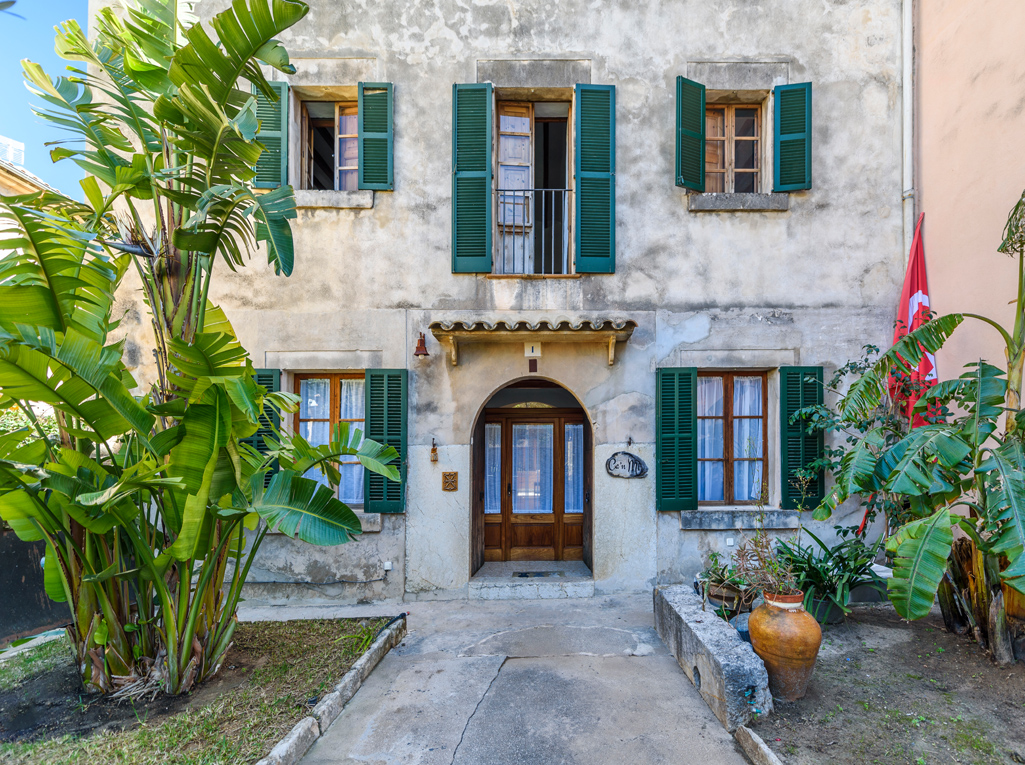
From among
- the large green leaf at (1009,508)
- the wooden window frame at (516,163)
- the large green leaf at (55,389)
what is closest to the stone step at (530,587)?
the large green leaf at (1009,508)

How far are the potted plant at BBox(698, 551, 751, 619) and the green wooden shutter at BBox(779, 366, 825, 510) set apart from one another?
1802mm

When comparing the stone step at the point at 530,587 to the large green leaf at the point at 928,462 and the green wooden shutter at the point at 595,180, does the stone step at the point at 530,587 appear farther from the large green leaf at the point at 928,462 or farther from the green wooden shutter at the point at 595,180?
the green wooden shutter at the point at 595,180

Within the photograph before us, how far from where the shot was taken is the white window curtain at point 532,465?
25.1 ft

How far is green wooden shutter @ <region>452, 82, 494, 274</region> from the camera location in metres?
6.37

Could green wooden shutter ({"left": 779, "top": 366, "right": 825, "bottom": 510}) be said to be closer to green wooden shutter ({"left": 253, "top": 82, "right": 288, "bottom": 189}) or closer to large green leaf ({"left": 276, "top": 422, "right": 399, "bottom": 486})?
large green leaf ({"left": 276, "top": 422, "right": 399, "bottom": 486})

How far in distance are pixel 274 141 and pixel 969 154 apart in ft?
25.8

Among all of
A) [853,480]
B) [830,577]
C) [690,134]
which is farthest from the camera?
[690,134]

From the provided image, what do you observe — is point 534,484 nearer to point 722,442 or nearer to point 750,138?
point 722,442

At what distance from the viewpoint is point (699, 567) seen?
6.29 metres

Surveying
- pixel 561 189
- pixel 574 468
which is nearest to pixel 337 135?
pixel 561 189

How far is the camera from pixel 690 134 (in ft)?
20.9

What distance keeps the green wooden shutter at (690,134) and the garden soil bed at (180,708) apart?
19.8 feet

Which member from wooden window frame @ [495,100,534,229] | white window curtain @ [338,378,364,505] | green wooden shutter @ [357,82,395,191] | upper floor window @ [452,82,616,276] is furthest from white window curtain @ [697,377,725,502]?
green wooden shutter @ [357,82,395,191]

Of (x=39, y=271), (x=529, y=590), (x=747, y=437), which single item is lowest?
(x=529, y=590)
